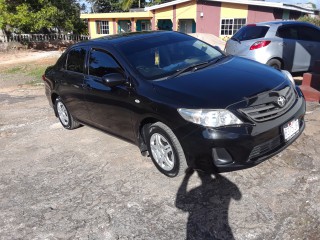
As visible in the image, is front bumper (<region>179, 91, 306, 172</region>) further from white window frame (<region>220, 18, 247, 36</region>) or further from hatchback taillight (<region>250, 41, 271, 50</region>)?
white window frame (<region>220, 18, 247, 36</region>)

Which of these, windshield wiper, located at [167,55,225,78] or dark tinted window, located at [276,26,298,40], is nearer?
windshield wiper, located at [167,55,225,78]

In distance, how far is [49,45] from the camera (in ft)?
86.3

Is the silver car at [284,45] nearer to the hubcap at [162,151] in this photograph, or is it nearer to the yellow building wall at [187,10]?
the hubcap at [162,151]

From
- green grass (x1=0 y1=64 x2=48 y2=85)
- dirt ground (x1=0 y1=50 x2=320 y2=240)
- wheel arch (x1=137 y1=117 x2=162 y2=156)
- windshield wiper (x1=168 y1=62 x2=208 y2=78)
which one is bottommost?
green grass (x1=0 y1=64 x2=48 y2=85)

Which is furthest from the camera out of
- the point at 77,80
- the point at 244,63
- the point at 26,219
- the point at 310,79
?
the point at 310,79

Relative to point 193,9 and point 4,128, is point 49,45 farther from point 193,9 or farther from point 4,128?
point 4,128

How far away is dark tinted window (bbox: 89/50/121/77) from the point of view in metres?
4.27

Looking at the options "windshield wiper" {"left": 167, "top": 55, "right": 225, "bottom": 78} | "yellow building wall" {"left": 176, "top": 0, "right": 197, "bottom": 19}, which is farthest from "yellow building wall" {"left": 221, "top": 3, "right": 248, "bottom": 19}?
"windshield wiper" {"left": 167, "top": 55, "right": 225, "bottom": 78}

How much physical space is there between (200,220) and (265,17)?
1839 cm

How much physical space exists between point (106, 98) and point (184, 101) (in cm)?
139

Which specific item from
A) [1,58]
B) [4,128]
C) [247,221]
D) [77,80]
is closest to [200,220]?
[247,221]

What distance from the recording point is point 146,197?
3580 millimetres

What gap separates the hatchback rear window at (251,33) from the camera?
7633 millimetres

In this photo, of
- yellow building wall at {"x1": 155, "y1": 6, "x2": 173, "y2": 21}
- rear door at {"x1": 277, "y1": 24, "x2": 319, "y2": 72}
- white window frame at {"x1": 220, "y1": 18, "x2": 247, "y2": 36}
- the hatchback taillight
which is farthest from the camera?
yellow building wall at {"x1": 155, "y1": 6, "x2": 173, "y2": 21}
